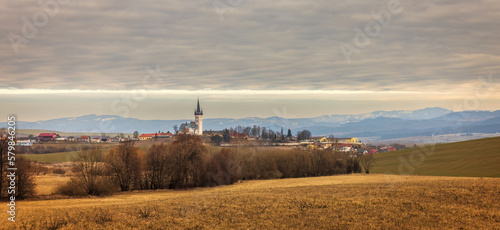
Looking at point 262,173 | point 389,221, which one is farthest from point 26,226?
point 262,173

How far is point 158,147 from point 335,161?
46.4m

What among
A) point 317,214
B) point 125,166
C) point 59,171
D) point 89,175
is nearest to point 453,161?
Answer: point 125,166

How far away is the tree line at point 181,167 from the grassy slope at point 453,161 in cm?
1404

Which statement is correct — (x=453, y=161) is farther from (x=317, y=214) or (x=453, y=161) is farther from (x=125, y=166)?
(x=317, y=214)

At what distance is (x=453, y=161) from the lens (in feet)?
297

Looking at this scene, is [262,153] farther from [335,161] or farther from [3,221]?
[3,221]

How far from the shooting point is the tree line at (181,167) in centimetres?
5588

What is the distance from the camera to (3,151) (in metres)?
47.7

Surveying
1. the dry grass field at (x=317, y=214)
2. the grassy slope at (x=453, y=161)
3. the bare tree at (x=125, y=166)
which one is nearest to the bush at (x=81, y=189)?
the bare tree at (x=125, y=166)

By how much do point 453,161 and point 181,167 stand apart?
64.3m

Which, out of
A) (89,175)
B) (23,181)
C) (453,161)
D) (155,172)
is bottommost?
(453,161)

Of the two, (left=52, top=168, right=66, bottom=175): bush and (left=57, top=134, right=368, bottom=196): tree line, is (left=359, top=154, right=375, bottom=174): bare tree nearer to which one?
(left=57, top=134, right=368, bottom=196): tree line

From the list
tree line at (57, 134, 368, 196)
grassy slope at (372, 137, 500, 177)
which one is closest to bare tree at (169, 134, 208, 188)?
tree line at (57, 134, 368, 196)

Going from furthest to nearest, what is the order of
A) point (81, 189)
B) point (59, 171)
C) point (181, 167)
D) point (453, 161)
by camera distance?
point (453, 161) → point (59, 171) → point (181, 167) → point (81, 189)
